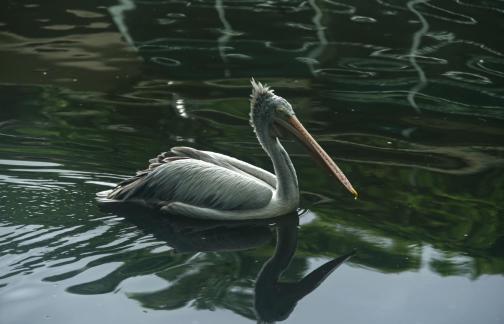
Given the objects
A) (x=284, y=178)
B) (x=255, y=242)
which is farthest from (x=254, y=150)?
(x=255, y=242)

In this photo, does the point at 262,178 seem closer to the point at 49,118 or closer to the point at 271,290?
the point at 271,290

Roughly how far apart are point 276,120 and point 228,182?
47cm

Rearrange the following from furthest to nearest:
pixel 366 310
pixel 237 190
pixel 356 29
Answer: pixel 356 29 < pixel 237 190 < pixel 366 310

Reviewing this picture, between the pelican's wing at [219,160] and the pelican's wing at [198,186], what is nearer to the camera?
the pelican's wing at [198,186]

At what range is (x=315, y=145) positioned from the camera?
5.88 m

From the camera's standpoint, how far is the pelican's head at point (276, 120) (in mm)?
5773

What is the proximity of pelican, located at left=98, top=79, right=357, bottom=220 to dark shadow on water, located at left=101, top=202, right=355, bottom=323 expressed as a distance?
5cm

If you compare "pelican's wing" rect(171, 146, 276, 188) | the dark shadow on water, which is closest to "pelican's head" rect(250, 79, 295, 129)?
"pelican's wing" rect(171, 146, 276, 188)

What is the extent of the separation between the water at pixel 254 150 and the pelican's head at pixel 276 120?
0.86 feet

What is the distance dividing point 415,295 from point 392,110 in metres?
3.18

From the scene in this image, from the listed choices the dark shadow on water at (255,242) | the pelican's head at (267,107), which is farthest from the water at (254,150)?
the pelican's head at (267,107)

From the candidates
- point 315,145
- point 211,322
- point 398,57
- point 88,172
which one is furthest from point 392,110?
point 211,322

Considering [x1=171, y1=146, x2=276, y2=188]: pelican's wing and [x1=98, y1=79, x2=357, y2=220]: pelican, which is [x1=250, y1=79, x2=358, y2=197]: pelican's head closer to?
[x1=98, y1=79, x2=357, y2=220]: pelican

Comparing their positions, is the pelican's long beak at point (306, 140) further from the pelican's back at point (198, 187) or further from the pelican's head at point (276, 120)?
the pelican's back at point (198, 187)
